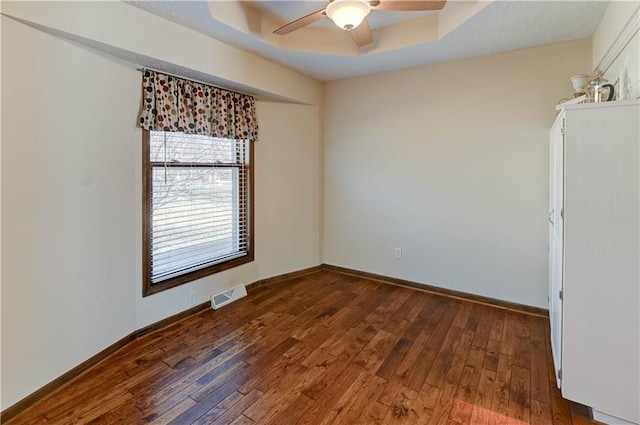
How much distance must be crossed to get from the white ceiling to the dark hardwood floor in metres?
2.54

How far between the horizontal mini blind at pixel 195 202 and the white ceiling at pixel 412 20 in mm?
977

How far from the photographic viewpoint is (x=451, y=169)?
3.49 m

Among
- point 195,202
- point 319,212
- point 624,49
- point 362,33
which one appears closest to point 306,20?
point 362,33

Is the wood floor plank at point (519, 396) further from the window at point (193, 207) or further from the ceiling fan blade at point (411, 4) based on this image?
the window at point (193, 207)

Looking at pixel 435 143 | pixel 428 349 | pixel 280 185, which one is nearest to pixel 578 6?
pixel 435 143

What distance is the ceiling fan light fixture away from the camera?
1.88 meters

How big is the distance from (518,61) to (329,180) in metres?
2.46

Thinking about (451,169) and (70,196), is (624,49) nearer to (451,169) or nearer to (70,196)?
(451,169)

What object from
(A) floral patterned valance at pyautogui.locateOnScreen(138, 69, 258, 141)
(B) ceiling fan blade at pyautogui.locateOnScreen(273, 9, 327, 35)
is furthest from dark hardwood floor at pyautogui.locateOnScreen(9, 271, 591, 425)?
(B) ceiling fan blade at pyautogui.locateOnScreen(273, 9, 327, 35)

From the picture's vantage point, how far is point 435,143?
11.7ft

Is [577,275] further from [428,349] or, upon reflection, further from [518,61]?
[518,61]

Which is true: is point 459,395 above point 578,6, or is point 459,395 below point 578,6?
below

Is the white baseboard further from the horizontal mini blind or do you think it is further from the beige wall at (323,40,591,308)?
the horizontal mini blind

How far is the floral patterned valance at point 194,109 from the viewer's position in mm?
2646
